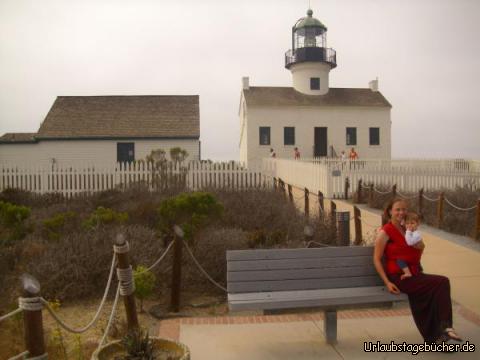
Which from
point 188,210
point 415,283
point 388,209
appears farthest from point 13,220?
point 415,283

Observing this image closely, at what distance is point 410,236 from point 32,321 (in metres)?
3.41

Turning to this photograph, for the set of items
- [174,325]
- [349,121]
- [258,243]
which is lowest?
[174,325]

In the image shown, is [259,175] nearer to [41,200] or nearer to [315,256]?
[41,200]

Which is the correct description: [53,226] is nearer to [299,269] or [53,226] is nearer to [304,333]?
[304,333]

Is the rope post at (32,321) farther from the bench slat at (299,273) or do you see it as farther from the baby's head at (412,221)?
the baby's head at (412,221)

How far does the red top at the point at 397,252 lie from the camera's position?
4.99 meters

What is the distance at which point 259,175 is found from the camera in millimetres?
19828

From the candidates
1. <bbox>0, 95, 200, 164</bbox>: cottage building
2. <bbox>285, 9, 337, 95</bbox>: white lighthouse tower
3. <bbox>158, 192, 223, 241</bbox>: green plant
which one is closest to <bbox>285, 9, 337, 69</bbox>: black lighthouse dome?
<bbox>285, 9, 337, 95</bbox>: white lighthouse tower

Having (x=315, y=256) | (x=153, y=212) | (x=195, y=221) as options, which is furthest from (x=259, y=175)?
(x=315, y=256)

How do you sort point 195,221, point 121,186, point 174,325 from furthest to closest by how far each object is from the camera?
point 121,186 → point 195,221 → point 174,325

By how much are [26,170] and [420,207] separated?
13882 millimetres

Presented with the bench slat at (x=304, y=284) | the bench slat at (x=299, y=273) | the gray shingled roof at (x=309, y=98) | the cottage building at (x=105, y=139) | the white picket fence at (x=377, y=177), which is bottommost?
the bench slat at (x=304, y=284)

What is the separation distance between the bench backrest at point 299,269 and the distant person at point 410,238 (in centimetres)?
33

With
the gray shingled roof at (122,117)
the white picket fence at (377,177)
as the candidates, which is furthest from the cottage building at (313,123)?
the white picket fence at (377,177)
